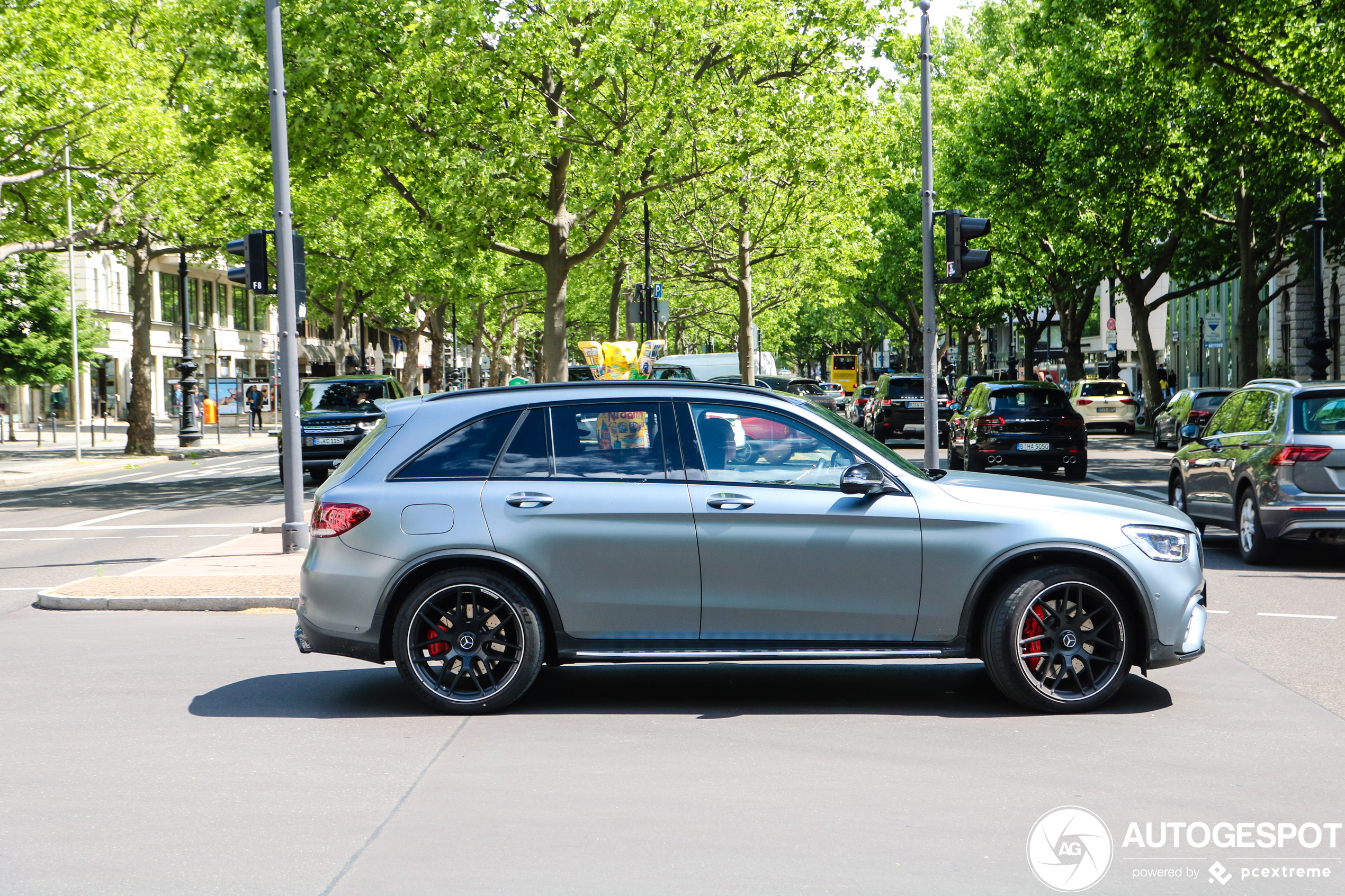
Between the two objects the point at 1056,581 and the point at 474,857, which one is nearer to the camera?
the point at 474,857

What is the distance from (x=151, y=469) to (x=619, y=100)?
15115mm

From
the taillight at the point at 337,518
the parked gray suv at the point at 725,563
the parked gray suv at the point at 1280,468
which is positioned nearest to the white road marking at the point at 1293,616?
the parked gray suv at the point at 1280,468

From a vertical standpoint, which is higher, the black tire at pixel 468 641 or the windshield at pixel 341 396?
the windshield at pixel 341 396

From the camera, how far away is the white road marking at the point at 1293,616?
969 centimetres

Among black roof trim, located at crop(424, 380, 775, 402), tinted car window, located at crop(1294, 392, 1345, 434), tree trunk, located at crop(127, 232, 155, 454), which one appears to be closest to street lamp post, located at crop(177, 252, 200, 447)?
tree trunk, located at crop(127, 232, 155, 454)

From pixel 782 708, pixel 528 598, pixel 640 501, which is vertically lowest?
pixel 782 708

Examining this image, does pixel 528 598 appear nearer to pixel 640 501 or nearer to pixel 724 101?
pixel 640 501

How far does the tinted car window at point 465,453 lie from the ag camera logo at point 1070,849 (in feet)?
10.5

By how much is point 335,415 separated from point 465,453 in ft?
56.6

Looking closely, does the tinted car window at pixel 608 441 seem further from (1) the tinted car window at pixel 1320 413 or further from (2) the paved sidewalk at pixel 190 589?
(1) the tinted car window at pixel 1320 413

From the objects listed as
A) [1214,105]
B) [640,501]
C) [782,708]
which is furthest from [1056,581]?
[1214,105]

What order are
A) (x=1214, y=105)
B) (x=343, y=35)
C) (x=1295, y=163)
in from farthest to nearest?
(x=1295, y=163), (x=1214, y=105), (x=343, y=35)

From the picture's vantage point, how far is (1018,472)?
86.1 ft

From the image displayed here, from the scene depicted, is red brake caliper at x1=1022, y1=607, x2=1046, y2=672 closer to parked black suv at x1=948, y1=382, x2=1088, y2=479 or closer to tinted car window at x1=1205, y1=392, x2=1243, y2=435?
tinted car window at x1=1205, y1=392, x2=1243, y2=435
